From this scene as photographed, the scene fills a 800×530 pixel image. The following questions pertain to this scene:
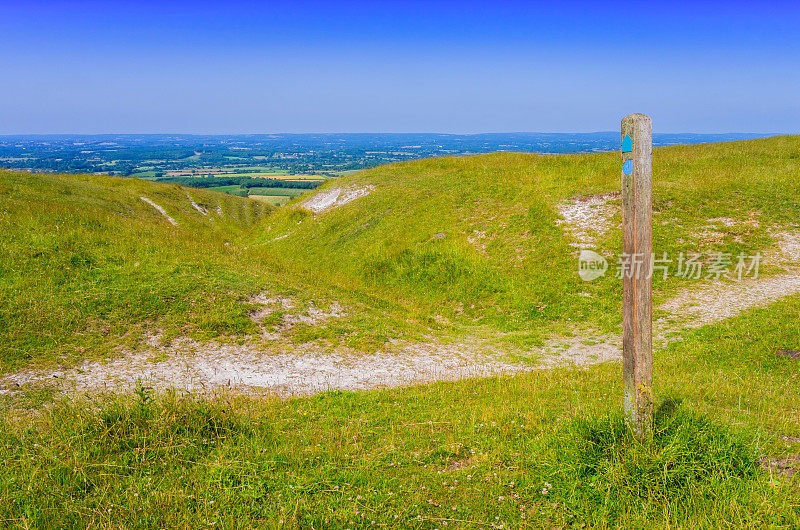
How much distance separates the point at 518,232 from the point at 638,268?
19107mm

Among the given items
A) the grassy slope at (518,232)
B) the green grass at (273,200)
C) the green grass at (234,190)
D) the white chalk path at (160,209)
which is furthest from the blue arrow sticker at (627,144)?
the green grass at (234,190)

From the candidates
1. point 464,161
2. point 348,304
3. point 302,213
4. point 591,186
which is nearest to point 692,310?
point 591,186

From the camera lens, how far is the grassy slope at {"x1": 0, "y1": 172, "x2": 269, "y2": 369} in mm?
12930

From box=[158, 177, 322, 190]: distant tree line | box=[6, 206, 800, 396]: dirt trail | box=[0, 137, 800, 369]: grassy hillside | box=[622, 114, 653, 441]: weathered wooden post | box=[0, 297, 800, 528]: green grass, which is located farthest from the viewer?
box=[158, 177, 322, 190]: distant tree line

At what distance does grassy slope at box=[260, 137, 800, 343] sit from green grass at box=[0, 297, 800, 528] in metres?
10.4

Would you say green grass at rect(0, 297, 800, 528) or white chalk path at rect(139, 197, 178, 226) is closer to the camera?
green grass at rect(0, 297, 800, 528)

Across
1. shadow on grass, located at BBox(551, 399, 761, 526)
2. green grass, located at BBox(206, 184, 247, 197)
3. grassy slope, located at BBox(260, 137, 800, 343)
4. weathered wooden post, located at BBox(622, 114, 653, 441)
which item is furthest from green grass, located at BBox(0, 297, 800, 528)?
green grass, located at BBox(206, 184, 247, 197)

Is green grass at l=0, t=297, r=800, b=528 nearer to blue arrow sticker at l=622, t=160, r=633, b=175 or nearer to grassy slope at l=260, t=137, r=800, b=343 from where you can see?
blue arrow sticker at l=622, t=160, r=633, b=175

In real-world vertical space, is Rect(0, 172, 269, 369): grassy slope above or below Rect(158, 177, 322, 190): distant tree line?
below

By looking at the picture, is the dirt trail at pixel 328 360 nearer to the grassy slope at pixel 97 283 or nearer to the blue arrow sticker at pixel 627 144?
the grassy slope at pixel 97 283

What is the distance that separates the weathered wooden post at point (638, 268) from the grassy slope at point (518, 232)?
11123 millimetres

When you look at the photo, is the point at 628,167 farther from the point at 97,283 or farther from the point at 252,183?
the point at 252,183

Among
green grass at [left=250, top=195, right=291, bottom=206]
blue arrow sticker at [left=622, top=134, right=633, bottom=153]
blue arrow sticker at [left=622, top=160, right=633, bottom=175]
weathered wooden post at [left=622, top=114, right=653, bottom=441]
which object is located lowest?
weathered wooden post at [left=622, top=114, right=653, bottom=441]

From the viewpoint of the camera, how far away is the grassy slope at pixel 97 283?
1293 centimetres
